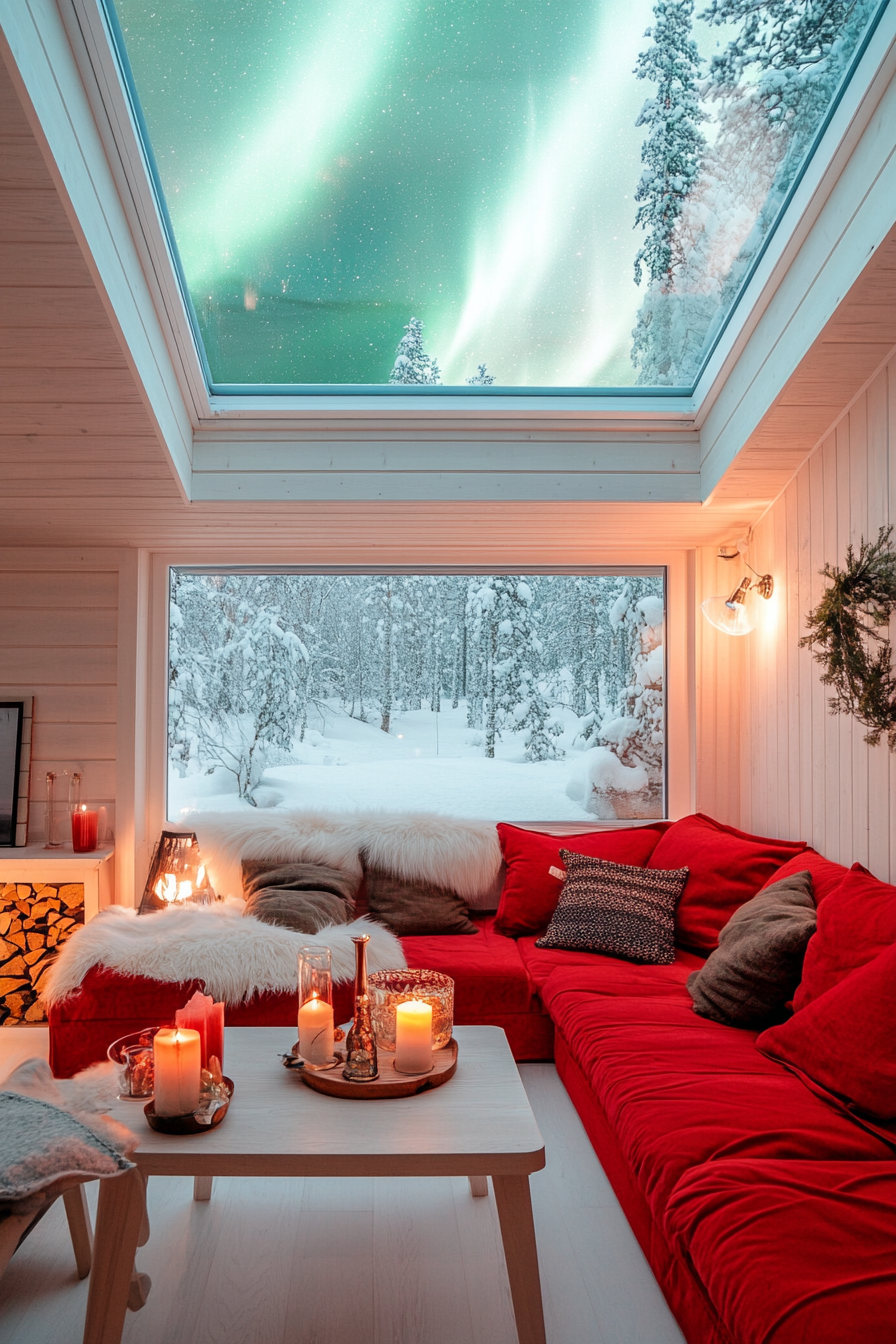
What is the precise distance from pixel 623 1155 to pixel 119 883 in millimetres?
2547

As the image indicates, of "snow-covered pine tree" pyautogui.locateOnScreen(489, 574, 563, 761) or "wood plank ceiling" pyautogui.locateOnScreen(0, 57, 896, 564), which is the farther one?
"snow-covered pine tree" pyautogui.locateOnScreen(489, 574, 563, 761)

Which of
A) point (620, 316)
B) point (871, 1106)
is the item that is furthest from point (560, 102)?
point (871, 1106)

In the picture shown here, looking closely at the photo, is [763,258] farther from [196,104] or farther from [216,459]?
[216,459]

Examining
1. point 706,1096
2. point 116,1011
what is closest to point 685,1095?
point 706,1096

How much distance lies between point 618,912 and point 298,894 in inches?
44.9

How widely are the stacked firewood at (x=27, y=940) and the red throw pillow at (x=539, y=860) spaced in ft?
5.65

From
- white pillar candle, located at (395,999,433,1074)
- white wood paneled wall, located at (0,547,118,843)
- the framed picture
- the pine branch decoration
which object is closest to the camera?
white pillar candle, located at (395,999,433,1074)

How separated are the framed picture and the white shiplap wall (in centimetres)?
288

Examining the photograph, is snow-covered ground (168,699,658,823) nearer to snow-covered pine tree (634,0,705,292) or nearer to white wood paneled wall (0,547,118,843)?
white wood paneled wall (0,547,118,843)

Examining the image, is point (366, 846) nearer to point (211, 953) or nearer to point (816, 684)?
point (211, 953)

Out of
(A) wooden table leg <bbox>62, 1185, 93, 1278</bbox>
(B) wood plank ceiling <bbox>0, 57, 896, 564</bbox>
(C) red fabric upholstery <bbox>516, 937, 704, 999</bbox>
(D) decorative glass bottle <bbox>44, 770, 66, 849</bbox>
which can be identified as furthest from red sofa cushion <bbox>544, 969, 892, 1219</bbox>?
(D) decorative glass bottle <bbox>44, 770, 66, 849</bbox>

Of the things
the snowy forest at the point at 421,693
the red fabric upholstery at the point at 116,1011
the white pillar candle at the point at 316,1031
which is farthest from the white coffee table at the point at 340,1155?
the snowy forest at the point at 421,693

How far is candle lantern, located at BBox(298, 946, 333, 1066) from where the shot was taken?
1989 millimetres

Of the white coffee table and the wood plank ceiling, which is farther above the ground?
the wood plank ceiling
